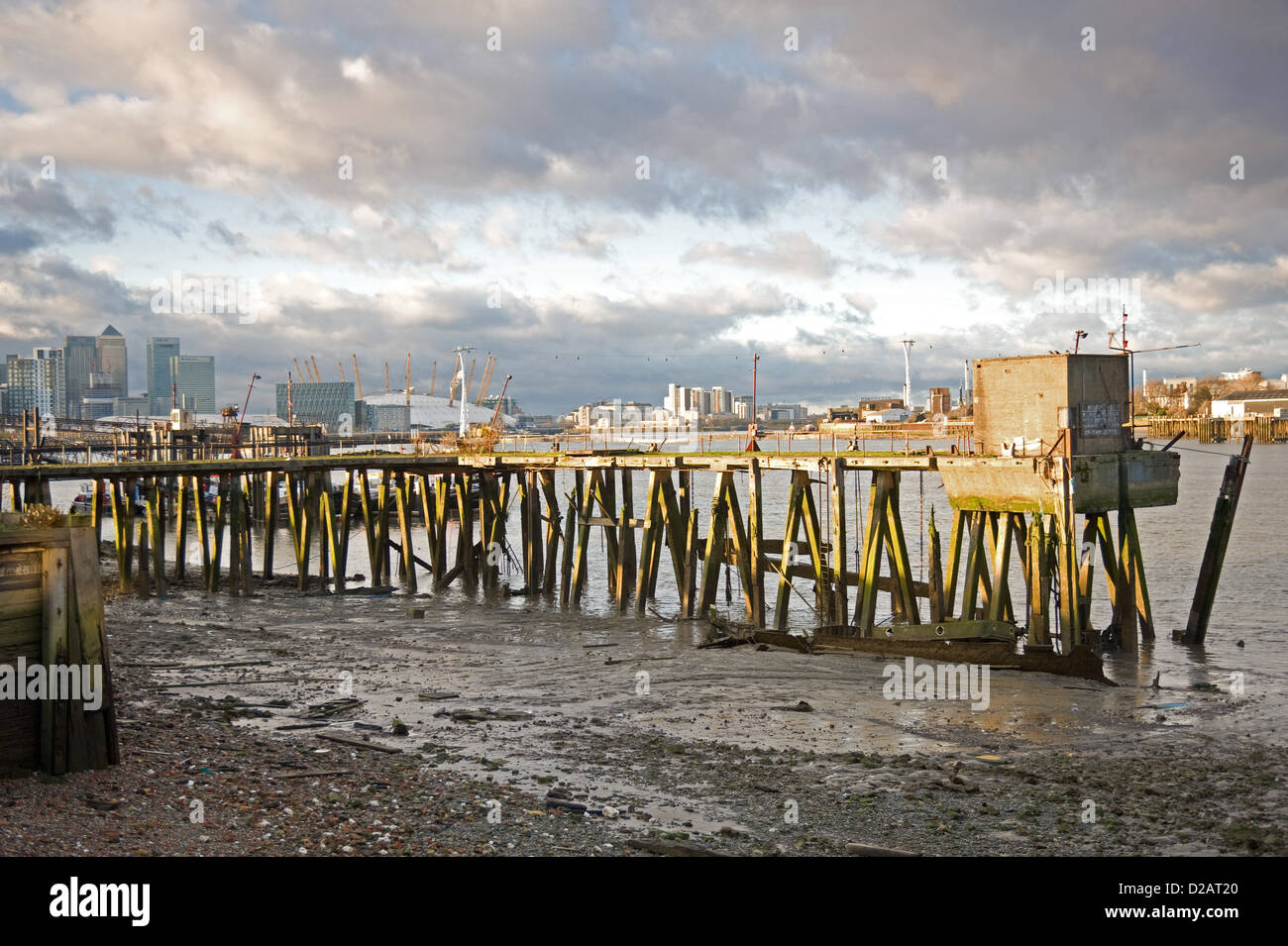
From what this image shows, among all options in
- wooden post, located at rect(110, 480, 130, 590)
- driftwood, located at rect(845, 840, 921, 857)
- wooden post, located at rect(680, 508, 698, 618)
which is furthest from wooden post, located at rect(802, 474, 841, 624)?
wooden post, located at rect(110, 480, 130, 590)

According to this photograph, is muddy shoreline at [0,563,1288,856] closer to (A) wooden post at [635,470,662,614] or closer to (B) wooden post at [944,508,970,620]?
(B) wooden post at [944,508,970,620]

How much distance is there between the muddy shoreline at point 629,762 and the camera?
35.0ft

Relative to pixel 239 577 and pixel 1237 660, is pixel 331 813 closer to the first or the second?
pixel 1237 660

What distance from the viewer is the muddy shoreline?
10.7 m

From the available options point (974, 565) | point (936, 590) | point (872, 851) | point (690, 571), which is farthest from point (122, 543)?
point (872, 851)

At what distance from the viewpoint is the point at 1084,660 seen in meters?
21.3

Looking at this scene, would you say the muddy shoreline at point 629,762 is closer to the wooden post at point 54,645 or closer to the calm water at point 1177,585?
the wooden post at point 54,645

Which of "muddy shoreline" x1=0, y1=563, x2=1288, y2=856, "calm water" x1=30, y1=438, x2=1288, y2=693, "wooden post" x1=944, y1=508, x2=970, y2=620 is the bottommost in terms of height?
"calm water" x1=30, y1=438, x2=1288, y2=693

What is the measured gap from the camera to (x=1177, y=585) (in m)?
37.9

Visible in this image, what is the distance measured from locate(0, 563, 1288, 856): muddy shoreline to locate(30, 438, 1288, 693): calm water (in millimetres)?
3561

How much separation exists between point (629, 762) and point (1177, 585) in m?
30.6

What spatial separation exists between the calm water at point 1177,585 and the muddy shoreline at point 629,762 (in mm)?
3561
